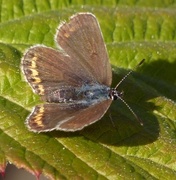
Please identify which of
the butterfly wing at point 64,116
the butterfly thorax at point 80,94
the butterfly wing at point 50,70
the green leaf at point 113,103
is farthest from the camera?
the butterfly wing at point 50,70

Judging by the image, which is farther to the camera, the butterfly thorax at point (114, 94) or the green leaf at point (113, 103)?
the butterfly thorax at point (114, 94)

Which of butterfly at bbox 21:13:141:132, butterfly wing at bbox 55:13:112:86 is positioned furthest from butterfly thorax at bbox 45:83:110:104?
butterfly wing at bbox 55:13:112:86

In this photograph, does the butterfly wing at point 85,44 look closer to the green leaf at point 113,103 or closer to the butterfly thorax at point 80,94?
the butterfly thorax at point 80,94

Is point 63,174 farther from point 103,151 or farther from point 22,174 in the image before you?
point 22,174

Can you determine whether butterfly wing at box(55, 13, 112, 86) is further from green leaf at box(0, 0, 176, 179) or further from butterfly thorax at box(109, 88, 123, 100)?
green leaf at box(0, 0, 176, 179)

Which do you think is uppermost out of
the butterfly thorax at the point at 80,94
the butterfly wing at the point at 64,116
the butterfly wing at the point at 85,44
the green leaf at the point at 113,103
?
the butterfly wing at the point at 85,44

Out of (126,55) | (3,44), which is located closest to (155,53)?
(126,55)

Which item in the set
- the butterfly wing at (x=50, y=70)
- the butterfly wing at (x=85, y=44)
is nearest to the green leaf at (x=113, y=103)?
the butterfly wing at (x=50, y=70)
